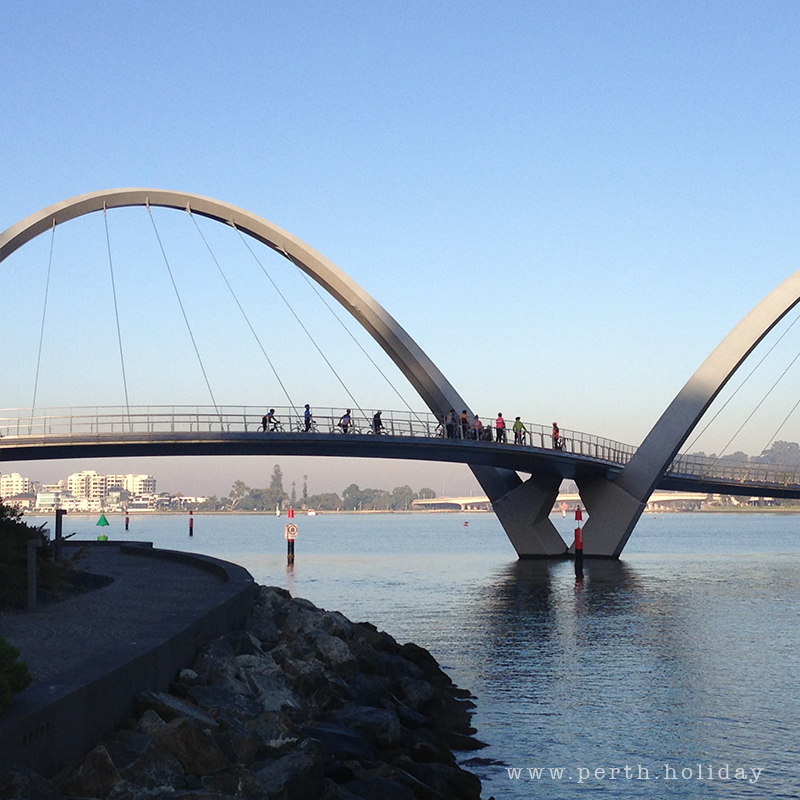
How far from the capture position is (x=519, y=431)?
47.2m

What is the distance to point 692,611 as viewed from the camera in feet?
98.5

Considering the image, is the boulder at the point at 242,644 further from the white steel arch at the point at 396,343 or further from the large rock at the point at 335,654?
the white steel arch at the point at 396,343

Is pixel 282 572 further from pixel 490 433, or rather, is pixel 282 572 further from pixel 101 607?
pixel 101 607

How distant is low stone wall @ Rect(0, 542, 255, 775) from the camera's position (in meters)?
7.57

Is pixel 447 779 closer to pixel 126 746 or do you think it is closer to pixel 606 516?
pixel 126 746

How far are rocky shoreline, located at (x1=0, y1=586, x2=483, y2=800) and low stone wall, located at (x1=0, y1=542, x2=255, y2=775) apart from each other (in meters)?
0.15

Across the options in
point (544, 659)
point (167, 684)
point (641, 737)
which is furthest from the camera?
point (544, 659)

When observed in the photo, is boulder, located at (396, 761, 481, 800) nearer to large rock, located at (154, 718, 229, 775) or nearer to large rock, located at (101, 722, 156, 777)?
large rock, located at (154, 718, 229, 775)

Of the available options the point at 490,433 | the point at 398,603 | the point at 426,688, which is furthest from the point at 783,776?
the point at 490,433

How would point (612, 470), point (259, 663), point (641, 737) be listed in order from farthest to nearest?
point (612, 470)
point (641, 737)
point (259, 663)

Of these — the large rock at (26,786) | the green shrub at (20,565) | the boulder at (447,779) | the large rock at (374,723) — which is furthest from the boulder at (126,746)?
the green shrub at (20,565)

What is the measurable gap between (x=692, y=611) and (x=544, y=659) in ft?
33.4

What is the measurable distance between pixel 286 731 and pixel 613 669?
10.5 metres

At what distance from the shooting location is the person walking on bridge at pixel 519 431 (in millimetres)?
46906
